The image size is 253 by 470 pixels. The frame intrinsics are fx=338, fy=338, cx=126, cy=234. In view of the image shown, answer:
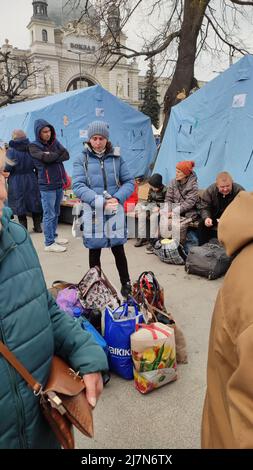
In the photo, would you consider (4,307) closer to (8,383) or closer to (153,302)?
(8,383)

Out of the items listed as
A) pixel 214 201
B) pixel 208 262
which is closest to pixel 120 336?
pixel 208 262

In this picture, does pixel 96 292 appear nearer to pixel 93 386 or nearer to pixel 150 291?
pixel 150 291

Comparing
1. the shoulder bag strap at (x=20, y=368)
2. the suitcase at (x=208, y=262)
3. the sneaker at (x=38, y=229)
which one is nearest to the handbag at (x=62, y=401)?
the shoulder bag strap at (x=20, y=368)

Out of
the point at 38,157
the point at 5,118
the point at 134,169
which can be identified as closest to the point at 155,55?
the point at 134,169

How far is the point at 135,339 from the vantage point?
2.42 meters

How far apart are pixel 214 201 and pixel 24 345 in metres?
4.28

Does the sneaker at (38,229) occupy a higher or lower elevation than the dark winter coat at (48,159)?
lower

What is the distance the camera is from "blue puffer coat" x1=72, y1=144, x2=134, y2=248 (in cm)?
348

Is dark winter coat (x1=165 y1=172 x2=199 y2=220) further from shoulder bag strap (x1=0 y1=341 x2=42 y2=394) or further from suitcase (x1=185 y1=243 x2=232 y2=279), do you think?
shoulder bag strap (x1=0 y1=341 x2=42 y2=394)

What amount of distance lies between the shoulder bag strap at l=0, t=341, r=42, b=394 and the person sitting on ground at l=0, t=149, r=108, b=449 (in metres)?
0.01

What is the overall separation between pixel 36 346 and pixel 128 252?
4556mm

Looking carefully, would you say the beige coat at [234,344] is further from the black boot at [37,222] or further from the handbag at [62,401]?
the black boot at [37,222]

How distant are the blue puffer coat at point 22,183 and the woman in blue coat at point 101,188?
316 centimetres

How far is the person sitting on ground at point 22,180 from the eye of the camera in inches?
244
